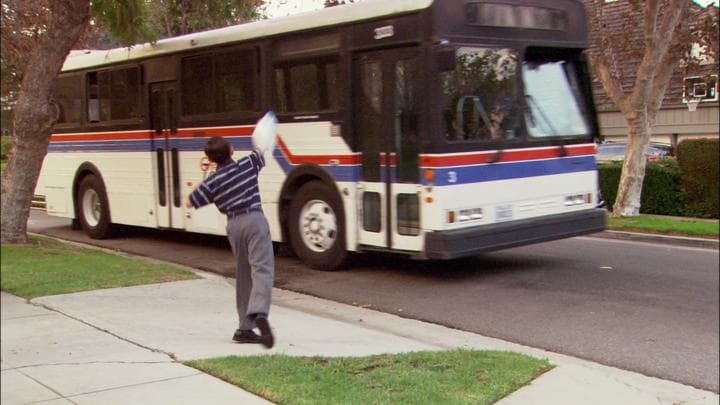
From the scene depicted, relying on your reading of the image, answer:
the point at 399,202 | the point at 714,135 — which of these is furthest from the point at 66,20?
the point at 714,135

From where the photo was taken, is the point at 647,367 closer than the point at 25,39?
Yes

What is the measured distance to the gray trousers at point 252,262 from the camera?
4.54m

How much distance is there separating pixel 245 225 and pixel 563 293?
4.72 m

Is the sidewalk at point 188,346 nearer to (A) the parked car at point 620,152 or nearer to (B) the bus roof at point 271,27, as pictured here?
(B) the bus roof at point 271,27

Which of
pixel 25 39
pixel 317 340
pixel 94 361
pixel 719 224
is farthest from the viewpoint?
pixel 719 224

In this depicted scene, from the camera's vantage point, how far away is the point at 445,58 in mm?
7426

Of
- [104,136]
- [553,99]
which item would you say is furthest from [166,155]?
[553,99]

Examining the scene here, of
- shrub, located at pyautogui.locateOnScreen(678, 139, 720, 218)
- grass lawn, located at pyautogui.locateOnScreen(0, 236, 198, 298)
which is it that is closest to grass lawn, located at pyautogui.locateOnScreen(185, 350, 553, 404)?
grass lawn, located at pyautogui.locateOnScreen(0, 236, 198, 298)

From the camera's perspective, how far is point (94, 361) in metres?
4.12

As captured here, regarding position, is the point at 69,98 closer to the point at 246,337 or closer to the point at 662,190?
the point at 246,337

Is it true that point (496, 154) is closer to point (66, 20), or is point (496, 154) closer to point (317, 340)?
point (317, 340)

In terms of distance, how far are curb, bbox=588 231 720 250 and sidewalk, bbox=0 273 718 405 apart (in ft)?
19.0

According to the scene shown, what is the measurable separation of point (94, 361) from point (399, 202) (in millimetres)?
4497

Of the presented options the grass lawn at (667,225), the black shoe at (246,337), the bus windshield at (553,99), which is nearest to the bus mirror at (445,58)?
the bus windshield at (553,99)
